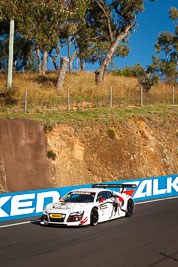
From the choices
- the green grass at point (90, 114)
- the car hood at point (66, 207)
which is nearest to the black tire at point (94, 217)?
the car hood at point (66, 207)

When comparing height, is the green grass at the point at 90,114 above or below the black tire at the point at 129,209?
above

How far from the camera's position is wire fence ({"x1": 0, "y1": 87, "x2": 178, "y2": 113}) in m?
32.9

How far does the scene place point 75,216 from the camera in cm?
1311

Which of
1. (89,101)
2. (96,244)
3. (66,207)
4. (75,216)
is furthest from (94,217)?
(89,101)

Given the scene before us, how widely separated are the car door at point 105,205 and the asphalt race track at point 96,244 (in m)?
0.41

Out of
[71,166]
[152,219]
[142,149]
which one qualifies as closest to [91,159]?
[71,166]

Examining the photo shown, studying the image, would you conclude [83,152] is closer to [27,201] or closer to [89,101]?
[89,101]

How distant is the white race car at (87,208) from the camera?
13.1 meters

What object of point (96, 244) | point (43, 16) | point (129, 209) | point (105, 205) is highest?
point (43, 16)

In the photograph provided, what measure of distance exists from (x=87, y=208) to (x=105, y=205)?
1184 mm

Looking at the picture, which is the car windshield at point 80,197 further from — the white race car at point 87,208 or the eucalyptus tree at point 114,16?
the eucalyptus tree at point 114,16

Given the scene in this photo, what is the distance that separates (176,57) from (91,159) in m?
43.7

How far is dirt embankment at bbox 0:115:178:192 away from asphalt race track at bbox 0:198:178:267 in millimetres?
10733

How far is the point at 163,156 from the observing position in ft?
110
